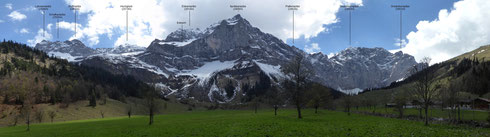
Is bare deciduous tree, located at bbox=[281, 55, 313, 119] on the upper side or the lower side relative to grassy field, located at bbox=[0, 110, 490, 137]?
upper

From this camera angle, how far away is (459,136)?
1197 inches

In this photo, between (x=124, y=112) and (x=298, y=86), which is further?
(x=124, y=112)

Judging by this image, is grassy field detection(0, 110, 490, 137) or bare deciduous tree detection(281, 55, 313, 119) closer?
grassy field detection(0, 110, 490, 137)

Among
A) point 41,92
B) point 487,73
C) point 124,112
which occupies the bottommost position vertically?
point 124,112

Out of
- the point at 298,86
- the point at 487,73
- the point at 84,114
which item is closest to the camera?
the point at 298,86

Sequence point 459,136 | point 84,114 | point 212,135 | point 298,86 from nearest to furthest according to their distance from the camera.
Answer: point 459,136, point 212,135, point 298,86, point 84,114

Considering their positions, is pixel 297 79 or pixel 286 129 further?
pixel 297 79

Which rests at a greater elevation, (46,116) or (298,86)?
(298,86)

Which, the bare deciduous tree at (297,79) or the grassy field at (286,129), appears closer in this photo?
the grassy field at (286,129)

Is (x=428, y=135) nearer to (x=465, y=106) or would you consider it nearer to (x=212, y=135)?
(x=212, y=135)

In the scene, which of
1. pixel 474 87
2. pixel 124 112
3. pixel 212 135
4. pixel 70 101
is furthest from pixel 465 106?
pixel 70 101

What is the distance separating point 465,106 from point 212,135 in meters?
153

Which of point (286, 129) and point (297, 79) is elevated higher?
point (297, 79)

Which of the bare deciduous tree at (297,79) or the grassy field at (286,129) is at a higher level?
the bare deciduous tree at (297,79)
